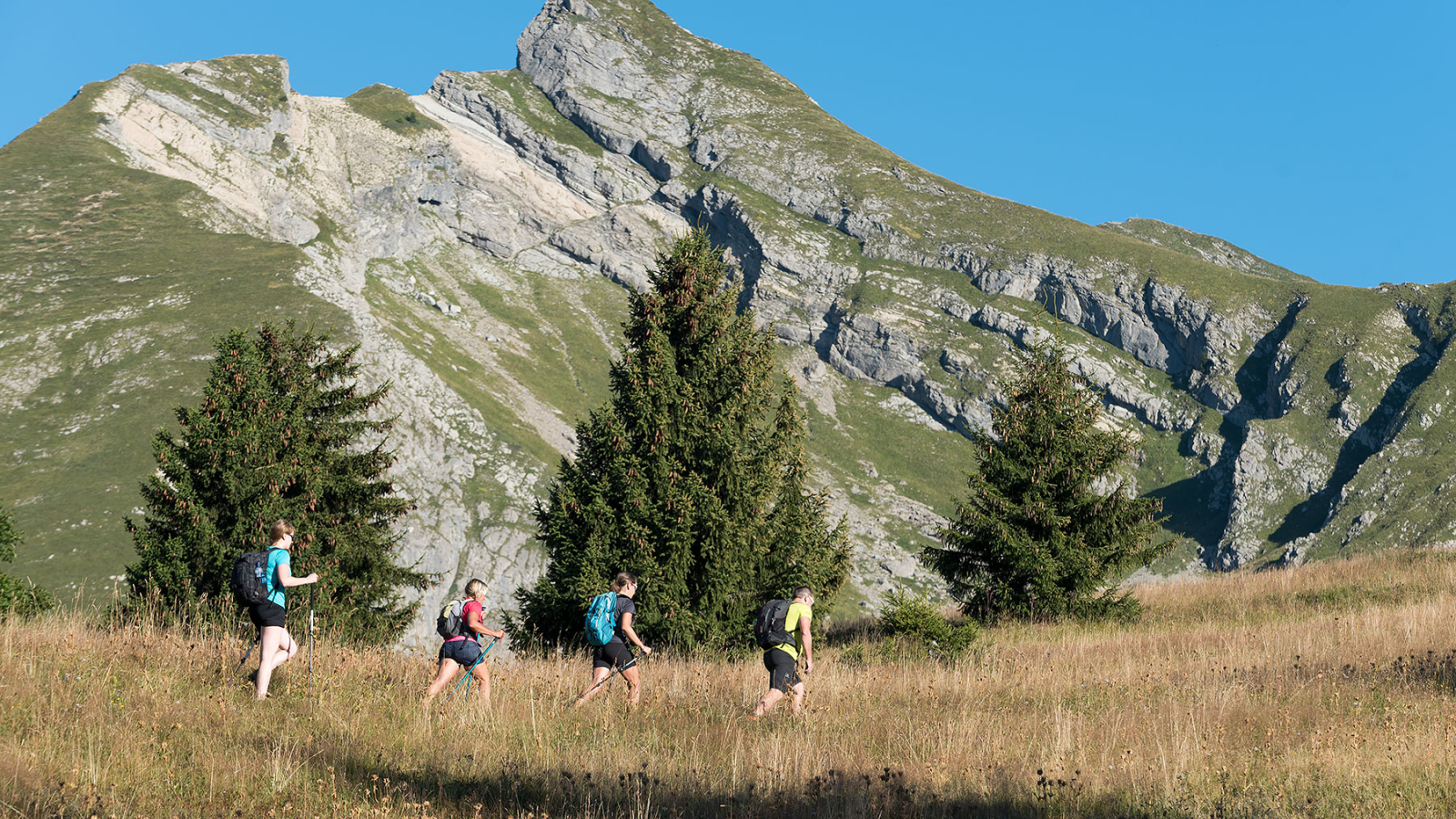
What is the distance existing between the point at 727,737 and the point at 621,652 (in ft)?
6.91

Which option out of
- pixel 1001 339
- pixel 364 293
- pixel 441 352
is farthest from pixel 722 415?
pixel 1001 339

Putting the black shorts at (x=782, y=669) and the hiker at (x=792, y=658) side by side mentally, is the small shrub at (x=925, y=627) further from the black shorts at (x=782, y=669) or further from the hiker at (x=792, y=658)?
the black shorts at (x=782, y=669)

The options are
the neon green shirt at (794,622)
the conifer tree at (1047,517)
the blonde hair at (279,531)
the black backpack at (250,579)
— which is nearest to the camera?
the black backpack at (250,579)

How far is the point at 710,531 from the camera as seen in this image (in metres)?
18.1

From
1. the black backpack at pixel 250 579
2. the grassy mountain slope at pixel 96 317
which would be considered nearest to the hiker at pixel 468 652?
the black backpack at pixel 250 579

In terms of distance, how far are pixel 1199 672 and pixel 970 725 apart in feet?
13.3

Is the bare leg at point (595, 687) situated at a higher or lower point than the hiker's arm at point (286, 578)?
lower

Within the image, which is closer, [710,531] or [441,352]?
[710,531]

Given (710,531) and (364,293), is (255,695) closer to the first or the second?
(710,531)

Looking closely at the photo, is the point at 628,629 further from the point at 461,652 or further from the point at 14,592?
the point at 14,592

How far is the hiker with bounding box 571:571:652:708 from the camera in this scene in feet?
29.5

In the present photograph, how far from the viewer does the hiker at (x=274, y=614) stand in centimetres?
802

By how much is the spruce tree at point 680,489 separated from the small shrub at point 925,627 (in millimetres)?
3106

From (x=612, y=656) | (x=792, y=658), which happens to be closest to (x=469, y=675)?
(x=612, y=656)
